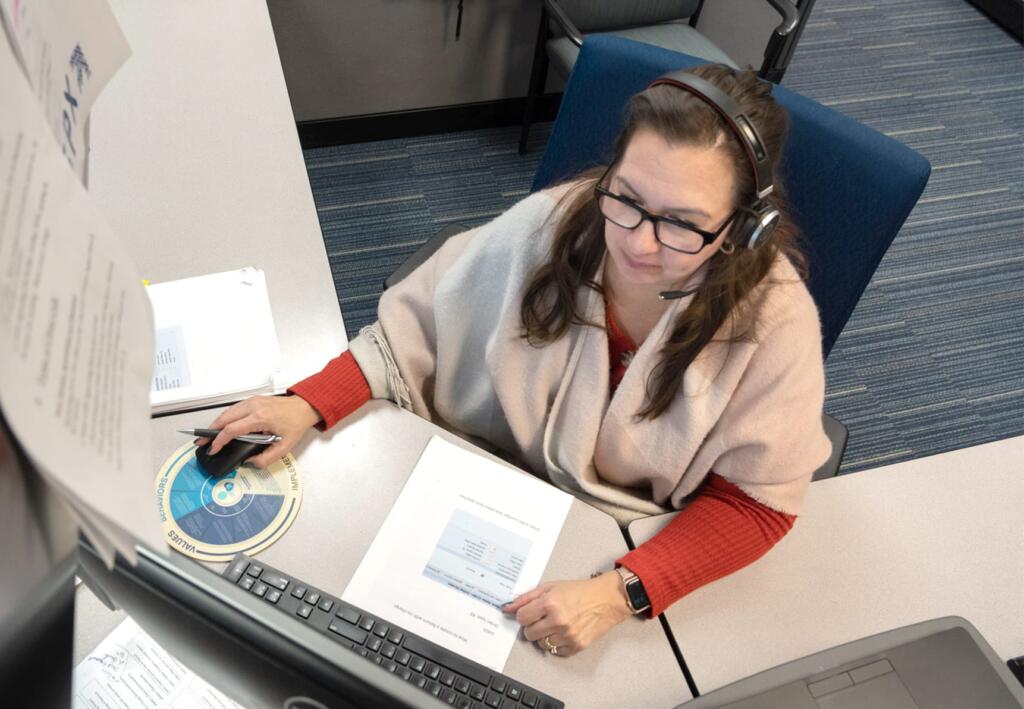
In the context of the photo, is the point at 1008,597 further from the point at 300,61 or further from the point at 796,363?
the point at 300,61

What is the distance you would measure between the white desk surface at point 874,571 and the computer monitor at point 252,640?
0.58 metres

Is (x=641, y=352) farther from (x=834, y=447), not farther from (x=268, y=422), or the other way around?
(x=268, y=422)

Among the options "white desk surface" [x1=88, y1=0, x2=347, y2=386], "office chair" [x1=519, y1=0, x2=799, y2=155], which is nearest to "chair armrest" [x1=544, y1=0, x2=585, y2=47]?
"office chair" [x1=519, y1=0, x2=799, y2=155]

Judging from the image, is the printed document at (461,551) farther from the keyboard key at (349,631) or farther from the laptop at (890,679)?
the laptop at (890,679)

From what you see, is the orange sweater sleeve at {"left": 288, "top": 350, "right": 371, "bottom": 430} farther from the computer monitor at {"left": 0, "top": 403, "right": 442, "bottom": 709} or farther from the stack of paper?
the computer monitor at {"left": 0, "top": 403, "right": 442, "bottom": 709}

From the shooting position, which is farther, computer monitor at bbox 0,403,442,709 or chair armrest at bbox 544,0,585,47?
chair armrest at bbox 544,0,585,47

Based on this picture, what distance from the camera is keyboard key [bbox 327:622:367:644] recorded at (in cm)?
87

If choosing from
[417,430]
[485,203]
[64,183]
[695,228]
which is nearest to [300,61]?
[485,203]

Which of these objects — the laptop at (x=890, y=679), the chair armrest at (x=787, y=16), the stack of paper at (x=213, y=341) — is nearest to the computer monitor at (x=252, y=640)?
the laptop at (x=890, y=679)

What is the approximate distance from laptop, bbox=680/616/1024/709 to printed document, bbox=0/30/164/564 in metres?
0.67

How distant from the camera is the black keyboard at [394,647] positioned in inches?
33.6

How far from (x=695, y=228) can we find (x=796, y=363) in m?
0.24

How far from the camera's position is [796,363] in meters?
1.01

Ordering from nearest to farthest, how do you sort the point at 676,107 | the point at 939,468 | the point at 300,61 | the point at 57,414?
A: 1. the point at 57,414
2. the point at 676,107
3. the point at 939,468
4. the point at 300,61
